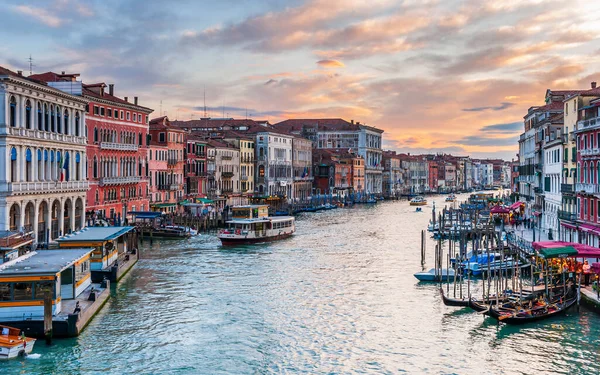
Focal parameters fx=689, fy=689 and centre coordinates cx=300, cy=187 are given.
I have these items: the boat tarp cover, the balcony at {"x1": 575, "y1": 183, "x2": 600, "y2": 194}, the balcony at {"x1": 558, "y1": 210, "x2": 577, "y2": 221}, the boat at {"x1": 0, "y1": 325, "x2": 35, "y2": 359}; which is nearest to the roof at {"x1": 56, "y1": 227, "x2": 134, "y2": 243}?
the boat at {"x1": 0, "y1": 325, "x2": 35, "y2": 359}

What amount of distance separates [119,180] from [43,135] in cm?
1101

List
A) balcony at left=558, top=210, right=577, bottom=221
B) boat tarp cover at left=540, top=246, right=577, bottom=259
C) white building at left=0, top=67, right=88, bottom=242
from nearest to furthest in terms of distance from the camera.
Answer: boat tarp cover at left=540, top=246, right=577, bottom=259 → white building at left=0, top=67, right=88, bottom=242 → balcony at left=558, top=210, right=577, bottom=221

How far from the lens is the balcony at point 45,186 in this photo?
2279cm

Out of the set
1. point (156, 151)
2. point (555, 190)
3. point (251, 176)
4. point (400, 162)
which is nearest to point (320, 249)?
point (555, 190)

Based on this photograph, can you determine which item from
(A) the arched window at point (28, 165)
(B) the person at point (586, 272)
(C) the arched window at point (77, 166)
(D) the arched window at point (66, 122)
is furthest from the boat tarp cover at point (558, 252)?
(C) the arched window at point (77, 166)

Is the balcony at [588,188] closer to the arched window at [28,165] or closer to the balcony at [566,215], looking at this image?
the balcony at [566,215]

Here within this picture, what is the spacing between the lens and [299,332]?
1546 centimetres

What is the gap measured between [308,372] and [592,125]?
1470 cm

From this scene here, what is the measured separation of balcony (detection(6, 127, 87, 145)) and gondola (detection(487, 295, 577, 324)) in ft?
53.2

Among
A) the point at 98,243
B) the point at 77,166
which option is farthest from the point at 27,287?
the point at 77,166

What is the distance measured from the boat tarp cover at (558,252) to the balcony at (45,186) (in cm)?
1651

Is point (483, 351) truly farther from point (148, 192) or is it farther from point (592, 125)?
point (148, 192)

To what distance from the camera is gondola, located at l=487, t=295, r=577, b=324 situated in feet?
51.9

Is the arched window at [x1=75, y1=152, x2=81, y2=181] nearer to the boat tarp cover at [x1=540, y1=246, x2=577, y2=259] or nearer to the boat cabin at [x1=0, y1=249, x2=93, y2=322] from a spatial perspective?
the boat cabin at [x1=0, y1=249, x2=93, y2=322]
